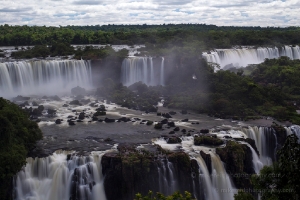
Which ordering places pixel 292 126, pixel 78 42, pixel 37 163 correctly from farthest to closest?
pixel 78 42 < pixel 292 126 < pixel 37 163

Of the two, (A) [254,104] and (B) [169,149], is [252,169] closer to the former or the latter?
(B) [169,149]

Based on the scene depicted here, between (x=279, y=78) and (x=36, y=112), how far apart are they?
2789 cm

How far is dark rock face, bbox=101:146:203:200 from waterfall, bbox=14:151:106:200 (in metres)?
0.61

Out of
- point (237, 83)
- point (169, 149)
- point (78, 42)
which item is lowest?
point (169, 149)

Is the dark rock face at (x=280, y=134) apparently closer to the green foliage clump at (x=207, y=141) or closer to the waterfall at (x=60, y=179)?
the green foliage clump at (x=207, y=141)

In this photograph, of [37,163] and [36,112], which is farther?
[36,112]

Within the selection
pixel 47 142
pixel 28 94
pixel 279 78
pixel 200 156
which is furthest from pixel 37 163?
pixel 279 78

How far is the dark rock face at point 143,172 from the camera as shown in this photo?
2189cm

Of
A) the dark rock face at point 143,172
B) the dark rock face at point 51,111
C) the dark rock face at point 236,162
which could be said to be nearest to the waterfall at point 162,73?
the dark rock face at point 51,111

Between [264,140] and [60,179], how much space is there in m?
14.8

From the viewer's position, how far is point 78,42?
6625 centimetres

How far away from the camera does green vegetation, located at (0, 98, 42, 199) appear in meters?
20.1

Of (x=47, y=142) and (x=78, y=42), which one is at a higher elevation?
(x=78, y=42)

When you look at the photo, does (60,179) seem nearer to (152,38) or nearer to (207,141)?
(207,141)
